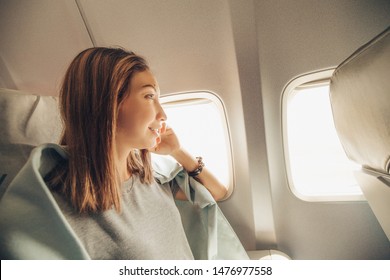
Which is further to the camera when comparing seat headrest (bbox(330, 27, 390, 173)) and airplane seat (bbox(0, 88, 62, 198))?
airplane seat (bbox(0, 88, 62, 198))

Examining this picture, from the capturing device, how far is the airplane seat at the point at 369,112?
0.47 meters

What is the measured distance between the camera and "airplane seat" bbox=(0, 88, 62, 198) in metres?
0.72

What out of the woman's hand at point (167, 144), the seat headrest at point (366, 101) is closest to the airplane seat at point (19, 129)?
the woman's hand at point (167, 144)

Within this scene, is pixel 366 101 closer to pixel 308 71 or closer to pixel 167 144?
pixel 308 71

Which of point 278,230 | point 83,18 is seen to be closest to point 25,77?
point 83,18

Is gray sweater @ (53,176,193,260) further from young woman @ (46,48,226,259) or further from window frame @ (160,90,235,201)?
window frame @ (160,90,235,201)

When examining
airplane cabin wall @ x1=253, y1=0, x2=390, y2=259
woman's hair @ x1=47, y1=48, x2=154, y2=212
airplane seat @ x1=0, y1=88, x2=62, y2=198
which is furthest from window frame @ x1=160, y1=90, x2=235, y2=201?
airplane seat @ x1=0, y1=88, x2=62, y2=198

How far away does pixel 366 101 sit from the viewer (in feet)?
1.74

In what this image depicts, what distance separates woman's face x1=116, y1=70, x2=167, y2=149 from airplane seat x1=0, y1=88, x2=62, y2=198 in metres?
0.35

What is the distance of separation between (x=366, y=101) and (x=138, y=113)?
0.68 meters
